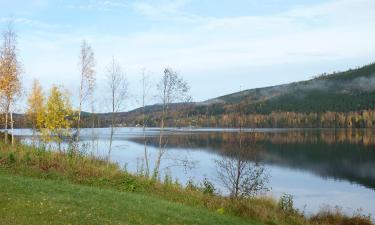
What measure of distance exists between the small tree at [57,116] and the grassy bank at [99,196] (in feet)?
39.0

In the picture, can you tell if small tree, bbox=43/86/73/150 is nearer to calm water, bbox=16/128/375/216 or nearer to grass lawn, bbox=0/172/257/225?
calm water, bbox=16/128/375/216

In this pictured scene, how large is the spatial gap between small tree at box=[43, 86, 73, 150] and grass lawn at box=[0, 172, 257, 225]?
56.2ft

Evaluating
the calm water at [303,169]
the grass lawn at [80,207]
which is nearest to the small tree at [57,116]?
the calm water at [303,169]

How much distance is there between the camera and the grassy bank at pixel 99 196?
1236cm

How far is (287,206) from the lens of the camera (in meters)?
26.1

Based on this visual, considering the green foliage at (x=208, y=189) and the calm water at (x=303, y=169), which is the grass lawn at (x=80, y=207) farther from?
the calm water at (x=303, y=169)

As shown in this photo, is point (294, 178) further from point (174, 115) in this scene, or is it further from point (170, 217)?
point (170, 217)

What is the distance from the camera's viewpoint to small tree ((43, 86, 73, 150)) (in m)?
33.7

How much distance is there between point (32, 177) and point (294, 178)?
3974 centimetres

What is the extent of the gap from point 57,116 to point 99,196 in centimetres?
2238

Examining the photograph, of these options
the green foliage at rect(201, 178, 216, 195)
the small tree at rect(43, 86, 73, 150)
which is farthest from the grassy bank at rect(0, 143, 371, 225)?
the small tree at rect(43, 86, 73, 150)

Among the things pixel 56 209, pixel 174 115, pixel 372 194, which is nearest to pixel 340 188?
pixel 372 194

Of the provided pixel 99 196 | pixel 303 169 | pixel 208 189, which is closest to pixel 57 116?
pixel 208 189

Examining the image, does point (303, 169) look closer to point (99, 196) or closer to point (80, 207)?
point (99, 196)
